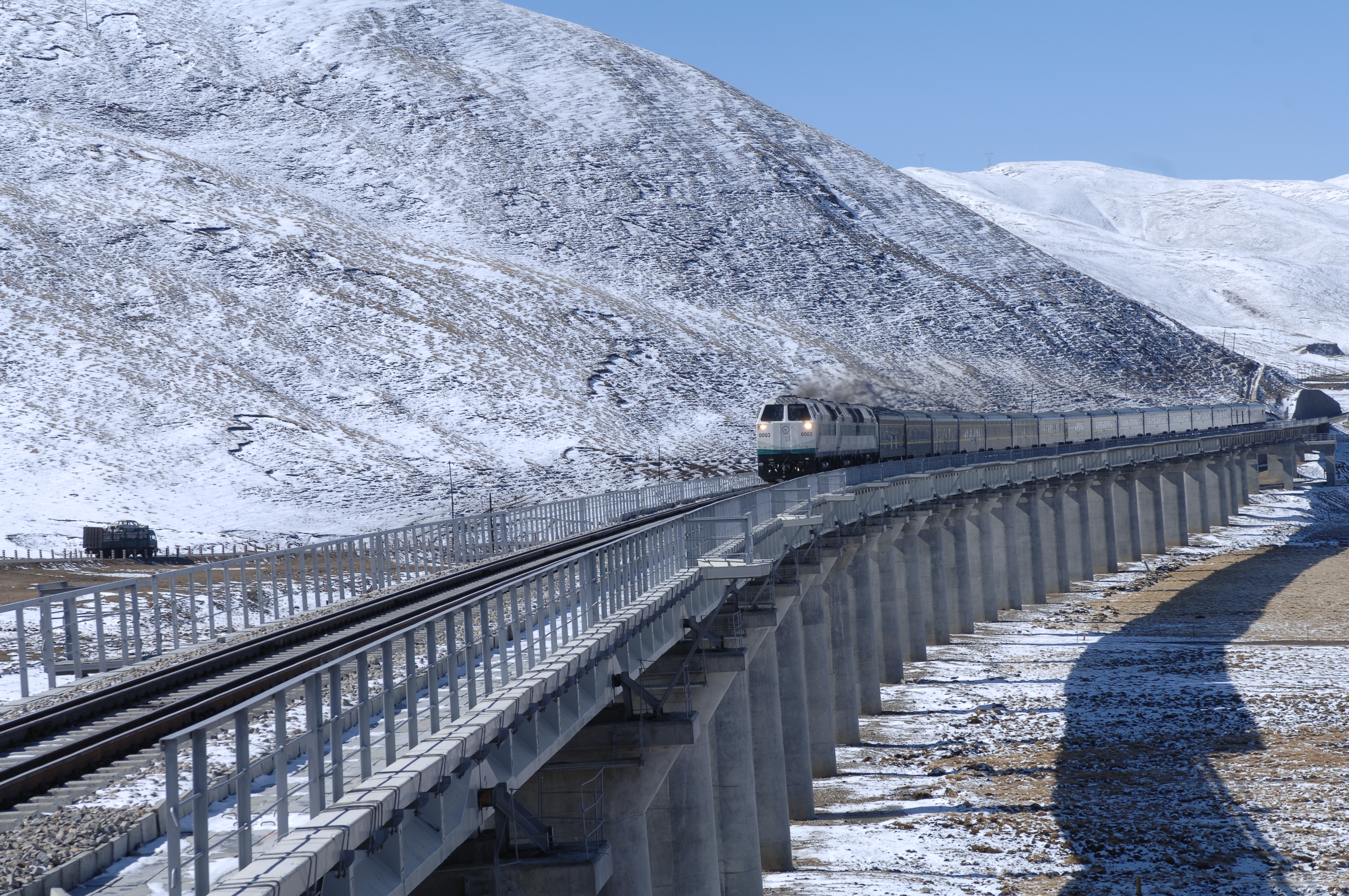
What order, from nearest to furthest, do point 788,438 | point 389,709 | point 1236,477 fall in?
point 389,709, point 788,438, point 1236,477

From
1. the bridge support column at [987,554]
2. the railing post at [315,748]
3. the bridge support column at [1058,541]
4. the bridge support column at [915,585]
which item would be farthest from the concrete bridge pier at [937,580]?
the railing post at [315,748]

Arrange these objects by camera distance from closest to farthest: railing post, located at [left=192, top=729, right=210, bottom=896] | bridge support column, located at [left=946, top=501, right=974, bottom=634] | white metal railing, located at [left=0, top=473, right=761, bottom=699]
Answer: railing post, located at [left=192, top=729, right=210, bottom=896] → white metal railing, located at [left=0, top=473, right=761, bottom=699] → bridge support column, located at [left=946, top=501, right=974, bottom=634]

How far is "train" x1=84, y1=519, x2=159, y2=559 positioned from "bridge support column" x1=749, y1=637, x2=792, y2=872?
32.4m

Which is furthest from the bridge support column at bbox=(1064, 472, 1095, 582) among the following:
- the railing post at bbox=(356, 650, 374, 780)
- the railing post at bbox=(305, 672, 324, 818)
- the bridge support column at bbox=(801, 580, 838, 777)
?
the railing post at bbox=(305, 672, 324, 818)

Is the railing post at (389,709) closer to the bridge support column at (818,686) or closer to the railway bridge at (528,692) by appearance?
the railway bridge at (528,692)

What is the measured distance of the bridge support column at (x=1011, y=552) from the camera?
58812 mm

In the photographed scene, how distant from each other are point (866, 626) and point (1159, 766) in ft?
40.1

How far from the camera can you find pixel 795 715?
30.4m

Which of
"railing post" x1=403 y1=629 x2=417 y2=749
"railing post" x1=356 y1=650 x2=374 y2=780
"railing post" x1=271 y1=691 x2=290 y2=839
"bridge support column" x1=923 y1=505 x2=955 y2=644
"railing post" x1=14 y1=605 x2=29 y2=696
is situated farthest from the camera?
"bridge support column" x1=923 y1=505 x2=955 y2=644

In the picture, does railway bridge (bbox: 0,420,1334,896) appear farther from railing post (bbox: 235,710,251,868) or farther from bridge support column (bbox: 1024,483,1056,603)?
bridge support column (bbox: 1024,483,1056,603)

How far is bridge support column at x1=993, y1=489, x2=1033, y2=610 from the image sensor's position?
58.8 meters

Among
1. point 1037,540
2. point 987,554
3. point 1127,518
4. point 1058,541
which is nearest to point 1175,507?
point 1127,518

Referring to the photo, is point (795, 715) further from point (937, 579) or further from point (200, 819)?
point (200, 819)

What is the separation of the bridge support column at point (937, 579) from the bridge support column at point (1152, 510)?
2962 cm
